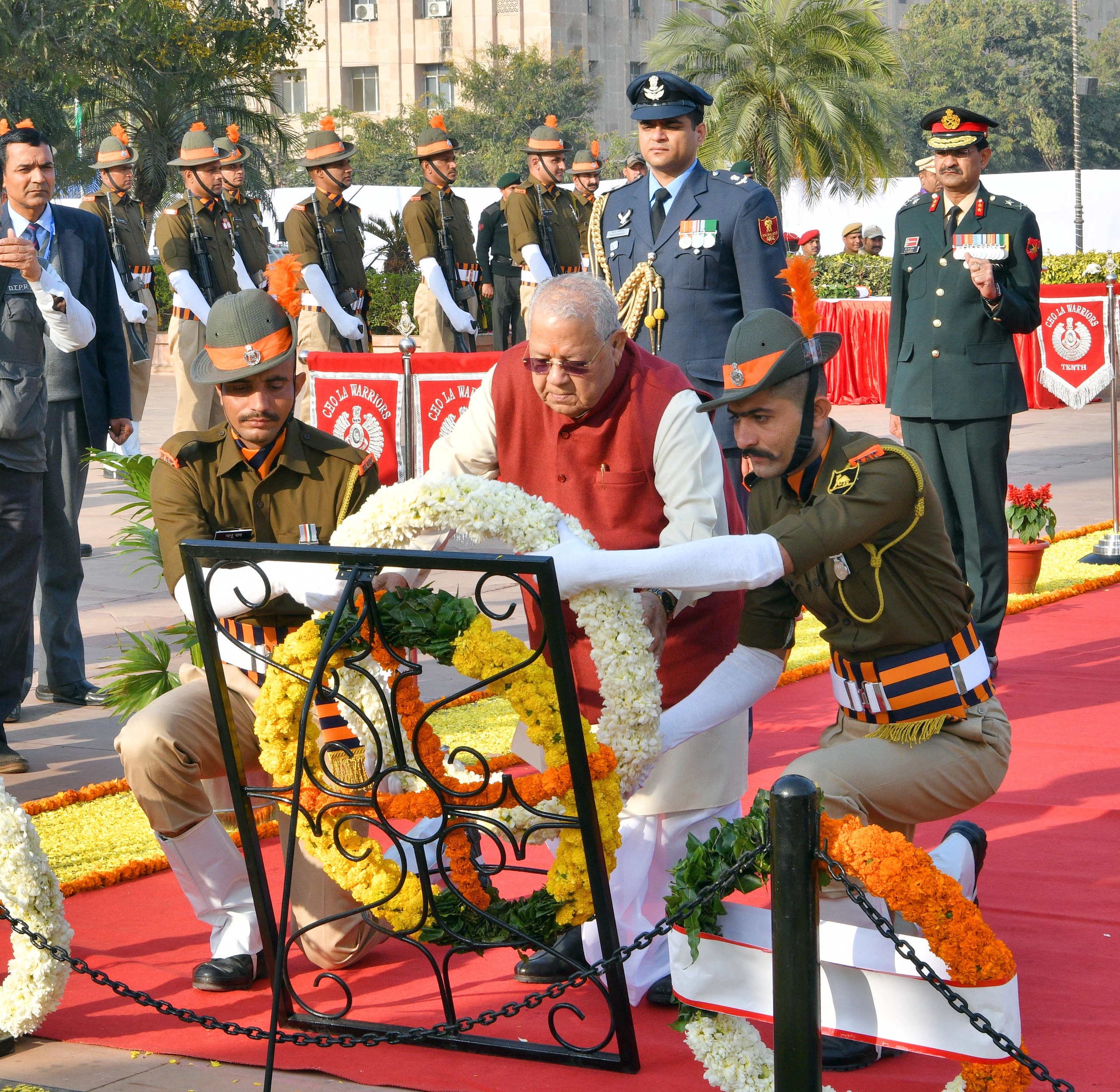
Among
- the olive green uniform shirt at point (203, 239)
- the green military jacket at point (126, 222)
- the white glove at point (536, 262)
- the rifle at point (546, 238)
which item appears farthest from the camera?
the rifle at point (546, 238)

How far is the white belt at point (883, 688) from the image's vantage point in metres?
3.65

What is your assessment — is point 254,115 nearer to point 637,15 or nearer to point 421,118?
point 421,118

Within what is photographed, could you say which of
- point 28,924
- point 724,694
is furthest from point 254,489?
point 724,694

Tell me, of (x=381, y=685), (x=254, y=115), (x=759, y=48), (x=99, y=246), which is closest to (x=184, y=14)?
(x=254, y=115)

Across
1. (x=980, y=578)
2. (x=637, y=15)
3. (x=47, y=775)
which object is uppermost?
(x=637, y=15)

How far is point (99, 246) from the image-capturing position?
261 inches

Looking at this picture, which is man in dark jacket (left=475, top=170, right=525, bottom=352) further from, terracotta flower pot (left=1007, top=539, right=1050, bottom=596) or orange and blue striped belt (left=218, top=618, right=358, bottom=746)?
orange and blue striped belt (left=218, top=618, right=358, bottom=746)

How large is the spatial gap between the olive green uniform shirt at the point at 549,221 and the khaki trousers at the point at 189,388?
396cm

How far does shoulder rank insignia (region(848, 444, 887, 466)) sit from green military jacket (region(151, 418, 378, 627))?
1.37m

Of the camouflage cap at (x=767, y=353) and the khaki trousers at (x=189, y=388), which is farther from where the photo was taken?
the khaki trousers at (x=189, y=388)

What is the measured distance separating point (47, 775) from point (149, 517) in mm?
1065

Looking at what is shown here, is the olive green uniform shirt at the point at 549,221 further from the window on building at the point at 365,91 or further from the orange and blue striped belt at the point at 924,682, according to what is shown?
the window on building at the point at 365,91

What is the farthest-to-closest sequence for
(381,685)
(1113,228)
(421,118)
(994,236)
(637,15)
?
(637,15)
(421,118)
(1113,228)
(994,236)
(381,685)

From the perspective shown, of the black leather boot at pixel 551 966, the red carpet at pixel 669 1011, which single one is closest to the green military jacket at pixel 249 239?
the red carpet at pixel 669 1011
